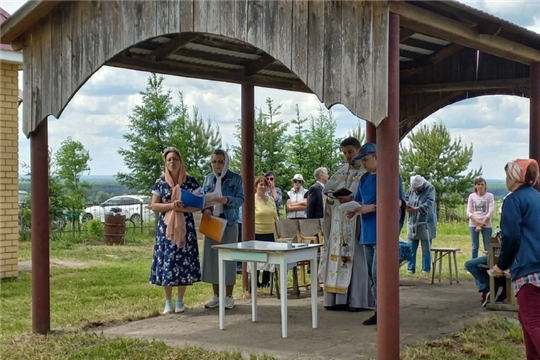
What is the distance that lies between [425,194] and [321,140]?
12768 mm

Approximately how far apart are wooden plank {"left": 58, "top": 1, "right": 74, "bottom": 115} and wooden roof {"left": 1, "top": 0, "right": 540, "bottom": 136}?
12 mm

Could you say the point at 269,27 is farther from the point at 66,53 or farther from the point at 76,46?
the point at 66,53

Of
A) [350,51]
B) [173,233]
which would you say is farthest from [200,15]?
[173,233]

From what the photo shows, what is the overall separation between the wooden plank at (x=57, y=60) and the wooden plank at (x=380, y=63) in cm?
360

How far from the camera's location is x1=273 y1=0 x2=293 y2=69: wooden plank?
6.12 meters

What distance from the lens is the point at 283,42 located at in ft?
20.2

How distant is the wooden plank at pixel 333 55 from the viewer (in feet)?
19.2

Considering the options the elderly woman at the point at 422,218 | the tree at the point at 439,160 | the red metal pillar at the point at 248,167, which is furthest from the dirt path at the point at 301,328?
the tree at the point at 439,160

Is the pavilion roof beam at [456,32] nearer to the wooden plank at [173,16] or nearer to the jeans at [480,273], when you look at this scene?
the wooden plank at [173,16]

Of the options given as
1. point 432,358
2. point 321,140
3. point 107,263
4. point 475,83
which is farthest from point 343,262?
point 321,140

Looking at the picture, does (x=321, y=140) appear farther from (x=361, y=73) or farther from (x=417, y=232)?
(x=361, y=73)

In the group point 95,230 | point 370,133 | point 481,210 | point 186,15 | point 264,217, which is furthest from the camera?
point 95,230

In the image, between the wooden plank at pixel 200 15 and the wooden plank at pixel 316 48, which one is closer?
the wooden plank at pixel 316 48

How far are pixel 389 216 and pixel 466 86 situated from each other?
214 inches
